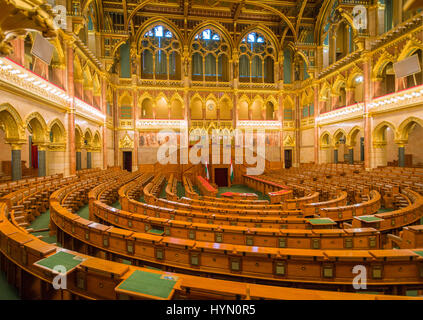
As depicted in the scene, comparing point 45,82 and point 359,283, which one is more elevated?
point 45,82

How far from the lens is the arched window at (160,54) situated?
2206 cm

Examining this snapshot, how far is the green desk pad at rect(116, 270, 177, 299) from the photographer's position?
2.11 m

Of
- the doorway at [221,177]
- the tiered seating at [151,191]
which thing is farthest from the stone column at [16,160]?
the doorway at [221,177]

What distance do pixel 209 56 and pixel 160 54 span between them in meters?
5.04

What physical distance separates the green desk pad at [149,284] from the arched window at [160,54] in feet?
73.6

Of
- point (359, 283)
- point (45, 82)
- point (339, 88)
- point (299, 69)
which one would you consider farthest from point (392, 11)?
point (45, 82)

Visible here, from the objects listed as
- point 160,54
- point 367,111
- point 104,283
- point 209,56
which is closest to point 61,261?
point 104,283

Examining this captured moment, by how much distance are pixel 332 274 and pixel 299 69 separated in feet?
80.5

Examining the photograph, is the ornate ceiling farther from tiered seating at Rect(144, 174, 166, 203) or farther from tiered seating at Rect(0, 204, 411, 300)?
tiered seating at Rect(0, 204, 411, 300)

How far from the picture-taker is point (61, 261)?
8.64 feet

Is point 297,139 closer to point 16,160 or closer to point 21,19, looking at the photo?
point 16,160
